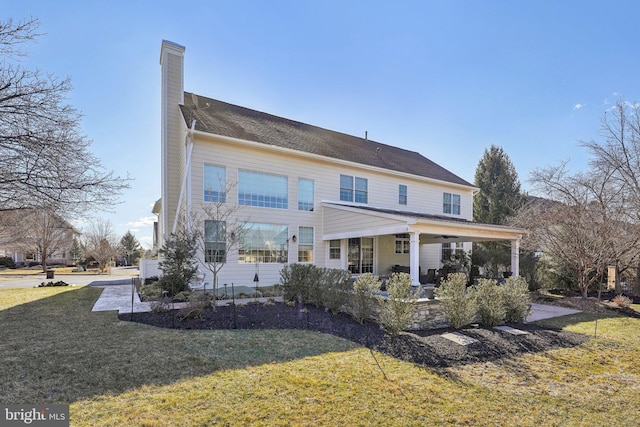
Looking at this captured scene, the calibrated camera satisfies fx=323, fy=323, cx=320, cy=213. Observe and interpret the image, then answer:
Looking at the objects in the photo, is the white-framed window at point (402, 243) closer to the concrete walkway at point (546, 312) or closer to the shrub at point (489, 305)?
the concrete walkway at point (546, 312)

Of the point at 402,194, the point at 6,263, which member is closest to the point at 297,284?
the point at 402,194

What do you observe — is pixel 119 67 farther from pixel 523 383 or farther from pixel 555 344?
pixel 555 344

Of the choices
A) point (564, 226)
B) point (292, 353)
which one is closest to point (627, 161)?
point (564, 226)

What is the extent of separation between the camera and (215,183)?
12.3 meters

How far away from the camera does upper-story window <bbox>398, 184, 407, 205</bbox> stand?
17391 millimetres

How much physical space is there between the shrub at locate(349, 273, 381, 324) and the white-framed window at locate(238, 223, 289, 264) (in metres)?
6.03

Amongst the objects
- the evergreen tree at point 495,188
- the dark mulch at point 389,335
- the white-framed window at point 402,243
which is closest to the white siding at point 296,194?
the white-framed window at point 402,243

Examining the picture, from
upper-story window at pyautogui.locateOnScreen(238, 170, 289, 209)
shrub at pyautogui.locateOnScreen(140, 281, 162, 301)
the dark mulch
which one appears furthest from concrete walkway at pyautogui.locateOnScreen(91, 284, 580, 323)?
upper-story window at pyautogui.locateOnScreen(238, 170, 289, 209)

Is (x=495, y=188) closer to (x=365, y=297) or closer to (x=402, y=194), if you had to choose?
(x=402, y=194)

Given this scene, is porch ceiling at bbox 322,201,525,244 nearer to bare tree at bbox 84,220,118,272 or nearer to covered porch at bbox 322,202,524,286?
covered porch at bbox 322,202,524,286

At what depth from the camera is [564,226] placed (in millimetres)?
13125

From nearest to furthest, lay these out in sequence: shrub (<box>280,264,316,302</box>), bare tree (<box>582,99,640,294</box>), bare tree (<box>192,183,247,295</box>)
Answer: shrub (<box>280,264,316,302</box>), bare tree (<box>192,183,247,295</box>), bare tree (<box>582,99,640,294</box>)

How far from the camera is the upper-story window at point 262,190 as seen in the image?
12914 millimetres

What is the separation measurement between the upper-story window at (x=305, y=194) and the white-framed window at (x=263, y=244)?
1.29 meters
